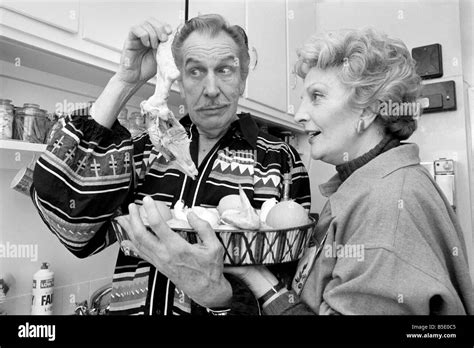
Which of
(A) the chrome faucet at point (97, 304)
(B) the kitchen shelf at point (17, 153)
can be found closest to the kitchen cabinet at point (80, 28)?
(B) the kitchen shelf at point (17, 153)

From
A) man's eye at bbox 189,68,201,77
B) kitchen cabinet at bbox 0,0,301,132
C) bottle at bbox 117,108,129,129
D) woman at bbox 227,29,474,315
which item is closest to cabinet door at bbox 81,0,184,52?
kitchen cabinet at bbox 0,0,301,132

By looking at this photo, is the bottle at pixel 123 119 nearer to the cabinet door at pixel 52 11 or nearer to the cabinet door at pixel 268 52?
the cabinet door at pixel 52 11

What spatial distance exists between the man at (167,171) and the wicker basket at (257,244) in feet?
0.04

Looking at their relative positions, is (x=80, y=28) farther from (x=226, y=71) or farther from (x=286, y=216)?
(x=286, y=216)

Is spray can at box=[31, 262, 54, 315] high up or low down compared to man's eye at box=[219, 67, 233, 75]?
down

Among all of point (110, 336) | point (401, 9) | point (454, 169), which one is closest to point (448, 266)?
point (110, 336)

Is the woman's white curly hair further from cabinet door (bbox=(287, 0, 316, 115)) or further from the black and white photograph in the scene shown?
cabinet door (bbox=(287, 0, 316, 115))

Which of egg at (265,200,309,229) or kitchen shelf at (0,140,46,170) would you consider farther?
kitchen shelf at (0,140,46,170)

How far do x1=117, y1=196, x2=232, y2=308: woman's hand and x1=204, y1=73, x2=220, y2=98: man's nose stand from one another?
0.21 meters

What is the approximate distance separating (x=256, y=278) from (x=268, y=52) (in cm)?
96

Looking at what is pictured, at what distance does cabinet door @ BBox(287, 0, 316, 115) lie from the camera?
124cm

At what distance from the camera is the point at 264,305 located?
352 mm

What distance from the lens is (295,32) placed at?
126 cm

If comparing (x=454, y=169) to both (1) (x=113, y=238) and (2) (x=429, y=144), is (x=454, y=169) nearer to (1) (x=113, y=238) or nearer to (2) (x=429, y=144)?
(2) (x=429, y=144)
